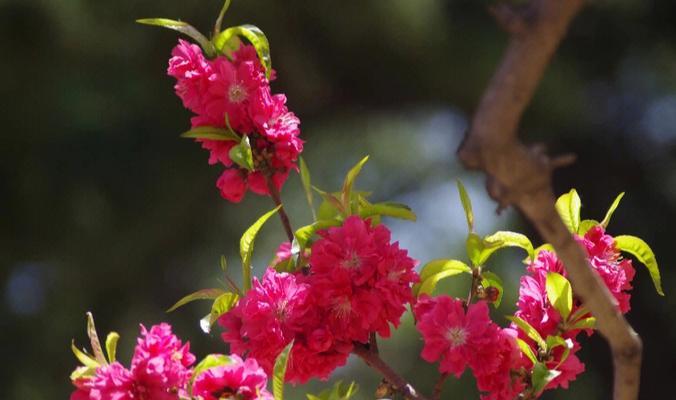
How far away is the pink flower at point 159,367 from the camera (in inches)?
26.2

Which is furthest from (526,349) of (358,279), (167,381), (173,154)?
(173,154)

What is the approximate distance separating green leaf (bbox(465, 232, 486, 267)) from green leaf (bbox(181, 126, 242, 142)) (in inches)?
6.5

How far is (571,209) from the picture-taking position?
80 centimetres

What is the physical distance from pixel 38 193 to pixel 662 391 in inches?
82.0

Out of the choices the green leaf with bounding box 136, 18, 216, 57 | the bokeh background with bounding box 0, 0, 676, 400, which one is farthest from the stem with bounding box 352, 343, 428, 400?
the bokeh background with bounding box 0, 0, 676, 400

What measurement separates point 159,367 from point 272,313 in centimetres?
9

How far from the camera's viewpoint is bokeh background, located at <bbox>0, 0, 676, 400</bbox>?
10.9ft

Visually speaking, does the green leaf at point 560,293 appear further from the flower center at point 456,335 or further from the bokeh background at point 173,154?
the bokeh background at point 173,154

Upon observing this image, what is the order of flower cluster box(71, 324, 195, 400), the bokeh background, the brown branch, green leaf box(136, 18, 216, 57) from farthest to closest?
1. the bokeh background
2. green leaf box(136, 18, 216, 57)
3. flower cluster box(71, 324, 195, 400)
4. the brown branch

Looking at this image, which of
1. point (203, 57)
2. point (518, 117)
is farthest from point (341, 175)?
point (518, 117)

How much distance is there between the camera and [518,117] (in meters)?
0.38

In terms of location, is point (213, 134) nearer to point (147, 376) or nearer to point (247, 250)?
point (247, 250)

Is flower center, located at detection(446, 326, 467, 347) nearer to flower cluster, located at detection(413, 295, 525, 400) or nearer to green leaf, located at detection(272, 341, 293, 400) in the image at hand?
flower cluster, located at detection(413, 295, 525, 400)

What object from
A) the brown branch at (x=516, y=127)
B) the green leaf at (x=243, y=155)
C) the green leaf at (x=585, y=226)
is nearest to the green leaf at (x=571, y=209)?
the green leaf at (x=585, y=226)
